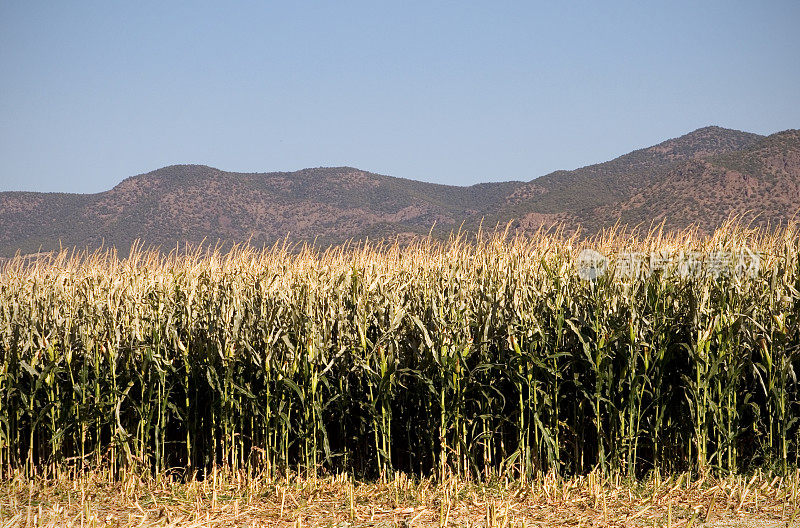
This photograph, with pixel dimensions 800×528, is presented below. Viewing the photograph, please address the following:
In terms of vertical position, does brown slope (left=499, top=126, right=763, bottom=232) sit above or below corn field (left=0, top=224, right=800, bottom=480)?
above

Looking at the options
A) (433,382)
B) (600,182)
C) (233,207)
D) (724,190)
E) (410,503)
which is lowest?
(410,503)

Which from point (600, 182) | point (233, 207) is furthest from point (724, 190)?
point (233, 207)

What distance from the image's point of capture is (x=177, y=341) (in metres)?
6.04

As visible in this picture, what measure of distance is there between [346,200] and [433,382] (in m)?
87.8

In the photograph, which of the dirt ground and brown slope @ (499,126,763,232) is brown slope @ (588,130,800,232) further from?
the dirt ground

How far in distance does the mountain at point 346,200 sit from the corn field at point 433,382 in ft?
159

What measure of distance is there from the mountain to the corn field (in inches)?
1904

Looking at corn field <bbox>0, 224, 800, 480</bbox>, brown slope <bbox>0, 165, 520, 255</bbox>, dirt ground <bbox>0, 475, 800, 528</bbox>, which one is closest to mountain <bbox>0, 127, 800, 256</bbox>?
brown slope <bbox>0, 165, 520, 255</bbox>

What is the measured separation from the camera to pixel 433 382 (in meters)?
5.92

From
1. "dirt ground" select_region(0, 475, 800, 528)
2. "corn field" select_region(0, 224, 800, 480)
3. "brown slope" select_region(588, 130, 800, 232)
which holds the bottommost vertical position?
"dirt ground" select_region(0, 475, 800, 528)

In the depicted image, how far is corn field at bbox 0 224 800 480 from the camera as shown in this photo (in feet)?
18.6

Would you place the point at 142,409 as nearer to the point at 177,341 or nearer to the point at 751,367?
the point at 177,341

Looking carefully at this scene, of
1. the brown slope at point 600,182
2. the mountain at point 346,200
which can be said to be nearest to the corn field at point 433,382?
the brown slope at point 600,182

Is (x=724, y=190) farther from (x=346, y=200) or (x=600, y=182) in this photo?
(x=346, y=200)
